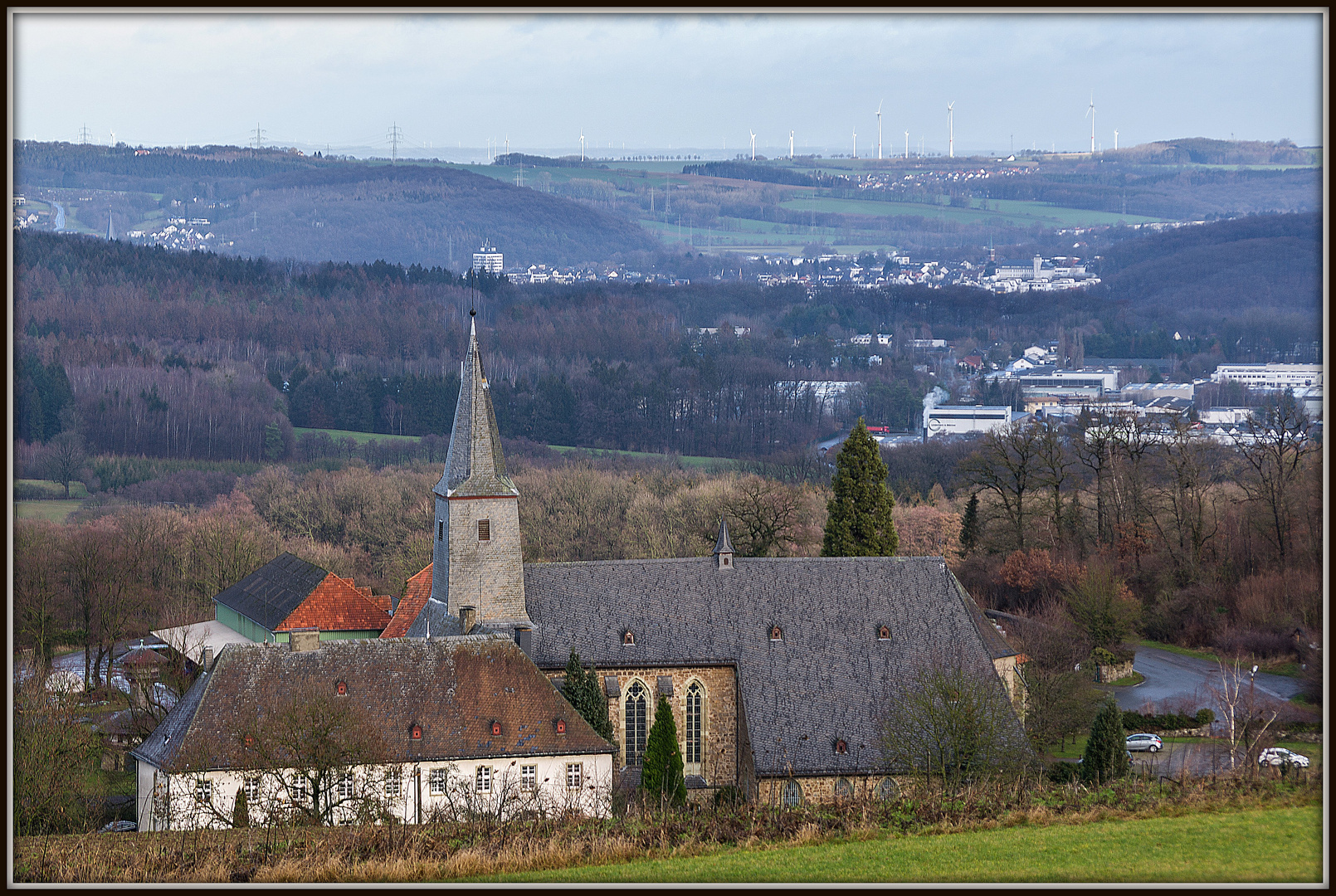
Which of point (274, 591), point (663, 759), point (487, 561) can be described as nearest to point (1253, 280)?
point (274, 591)

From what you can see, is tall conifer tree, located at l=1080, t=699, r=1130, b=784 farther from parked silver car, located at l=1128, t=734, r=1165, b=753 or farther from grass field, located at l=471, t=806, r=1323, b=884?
grass field, located at l=471, t=806, r=1323, b=884

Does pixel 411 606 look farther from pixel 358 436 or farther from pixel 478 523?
pixel 358 436

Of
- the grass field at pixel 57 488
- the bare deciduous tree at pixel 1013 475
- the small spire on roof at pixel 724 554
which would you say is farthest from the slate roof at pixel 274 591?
the grass field at pixel 57 488

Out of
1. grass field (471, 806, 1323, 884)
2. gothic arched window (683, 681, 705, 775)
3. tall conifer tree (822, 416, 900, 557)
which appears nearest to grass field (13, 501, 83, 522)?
tall conifer tree (822, 416, 900, 557)

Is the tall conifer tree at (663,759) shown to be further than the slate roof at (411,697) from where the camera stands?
Yes

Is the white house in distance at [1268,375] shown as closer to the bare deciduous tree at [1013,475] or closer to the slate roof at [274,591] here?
the bare deciduous tree at [1013,475]

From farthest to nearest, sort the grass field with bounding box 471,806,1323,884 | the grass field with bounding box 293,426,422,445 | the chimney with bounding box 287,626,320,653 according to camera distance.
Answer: the grass field with bounding box 293,426,422,445
the chimney with bounding box 287,626,320,653
the grass field with bounding box 471,806,1323,884

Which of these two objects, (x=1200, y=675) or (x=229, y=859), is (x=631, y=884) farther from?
(x=1200, y=675)
